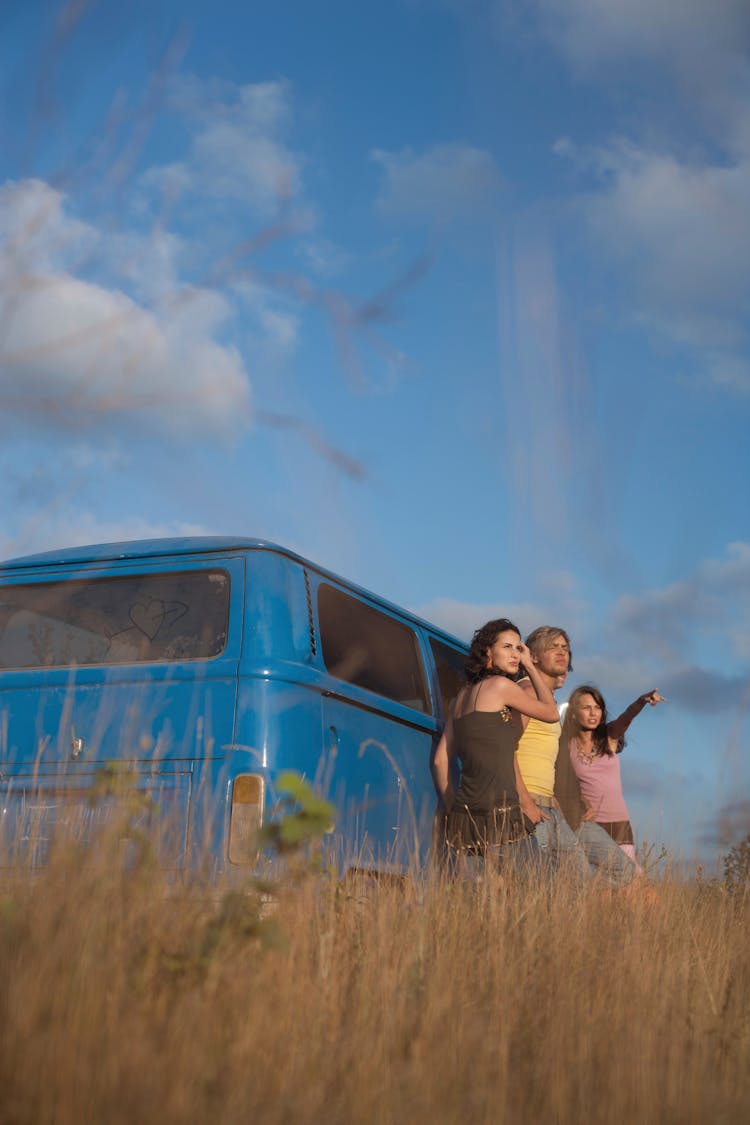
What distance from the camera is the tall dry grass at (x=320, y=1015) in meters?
2.49

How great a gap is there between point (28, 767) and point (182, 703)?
2.34ft

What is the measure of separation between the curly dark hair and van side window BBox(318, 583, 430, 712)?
44 centimetres

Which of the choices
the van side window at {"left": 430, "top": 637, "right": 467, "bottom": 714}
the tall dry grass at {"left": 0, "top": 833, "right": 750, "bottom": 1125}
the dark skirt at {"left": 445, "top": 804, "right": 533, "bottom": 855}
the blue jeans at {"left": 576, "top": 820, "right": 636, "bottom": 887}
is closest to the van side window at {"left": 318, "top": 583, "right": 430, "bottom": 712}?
the van side window at {"left": 430, "top": 637, "right": 467, "bottom": 714}

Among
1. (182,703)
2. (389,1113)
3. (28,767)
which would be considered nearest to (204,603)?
(182,703)

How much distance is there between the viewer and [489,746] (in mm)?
5172

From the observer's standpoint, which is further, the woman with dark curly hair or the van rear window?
the woman with dark curly hair

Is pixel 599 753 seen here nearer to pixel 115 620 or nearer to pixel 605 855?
pixel 605 855

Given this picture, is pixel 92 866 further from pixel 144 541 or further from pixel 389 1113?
pixel 144 541

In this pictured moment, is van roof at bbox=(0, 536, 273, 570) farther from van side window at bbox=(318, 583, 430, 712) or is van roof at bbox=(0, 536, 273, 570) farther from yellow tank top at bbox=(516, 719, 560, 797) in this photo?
yellow tank top at bbox=(516, 719, 560, 797)

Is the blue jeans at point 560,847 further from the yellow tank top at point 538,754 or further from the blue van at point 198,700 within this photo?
the blue van at point 198,700

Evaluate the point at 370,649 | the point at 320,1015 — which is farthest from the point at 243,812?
the point at 370,649

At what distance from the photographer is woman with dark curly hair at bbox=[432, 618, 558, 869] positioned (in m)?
5.12

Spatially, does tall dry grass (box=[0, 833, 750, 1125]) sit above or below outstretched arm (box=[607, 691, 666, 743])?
below

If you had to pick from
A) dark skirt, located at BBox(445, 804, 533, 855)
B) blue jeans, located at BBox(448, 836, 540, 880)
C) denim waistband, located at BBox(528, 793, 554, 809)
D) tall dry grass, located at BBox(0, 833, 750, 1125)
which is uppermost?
denim waistband, located at BBox(528, 793, 554, 809)
